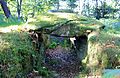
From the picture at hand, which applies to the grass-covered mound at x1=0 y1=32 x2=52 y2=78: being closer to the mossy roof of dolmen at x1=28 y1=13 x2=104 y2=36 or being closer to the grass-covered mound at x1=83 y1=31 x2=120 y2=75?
the mossy roof of dolmen at x1=28 y1=13 x2=104 y2=36

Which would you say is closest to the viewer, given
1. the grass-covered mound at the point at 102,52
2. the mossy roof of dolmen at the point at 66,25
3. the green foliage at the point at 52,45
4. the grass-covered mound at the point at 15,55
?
the grass-covered mound at the point at 15,55

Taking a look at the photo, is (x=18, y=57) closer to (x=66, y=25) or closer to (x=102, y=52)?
(x=102, y=52)

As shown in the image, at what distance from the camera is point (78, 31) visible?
6.65 m

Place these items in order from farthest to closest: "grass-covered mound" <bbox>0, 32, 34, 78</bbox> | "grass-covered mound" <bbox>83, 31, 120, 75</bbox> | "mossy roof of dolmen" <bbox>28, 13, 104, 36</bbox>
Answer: "mossy roof of dolmen" <bbox>28, 13, 104, 36</bbox>, "grass-covered mound" <bbox>83, 31, 120, 75</bbox>, "grass-covered mound" <bbox>0, 32, 34, 78</bbox>

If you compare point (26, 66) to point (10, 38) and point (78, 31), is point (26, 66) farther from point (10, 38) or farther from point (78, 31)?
point (78, 31)

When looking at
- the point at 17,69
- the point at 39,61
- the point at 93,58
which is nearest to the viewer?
the point at 17,69

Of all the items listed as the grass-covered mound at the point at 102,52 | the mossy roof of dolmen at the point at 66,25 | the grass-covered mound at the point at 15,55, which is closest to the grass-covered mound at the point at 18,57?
the grass-covered mound at the point at 15,55

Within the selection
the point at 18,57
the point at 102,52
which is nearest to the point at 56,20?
the point at 102,52

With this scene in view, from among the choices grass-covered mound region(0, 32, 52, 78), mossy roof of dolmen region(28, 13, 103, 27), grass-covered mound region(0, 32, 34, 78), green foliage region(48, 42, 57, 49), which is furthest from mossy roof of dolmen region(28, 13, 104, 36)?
green foliage region(48, 42, 57, 49)

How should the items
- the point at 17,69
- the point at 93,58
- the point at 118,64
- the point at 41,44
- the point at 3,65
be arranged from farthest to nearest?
the point at 41,44, the point at 93,58, the point at 118,64, the point at 17,69, the point at 3,65

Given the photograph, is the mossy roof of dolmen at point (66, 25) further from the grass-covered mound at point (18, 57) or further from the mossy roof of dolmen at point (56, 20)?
the grass-covered mound at point (18, 57)

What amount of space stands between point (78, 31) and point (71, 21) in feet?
1.69

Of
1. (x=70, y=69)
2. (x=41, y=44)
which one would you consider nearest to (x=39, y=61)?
(x=41, y=44)

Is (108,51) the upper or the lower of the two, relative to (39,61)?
upper
